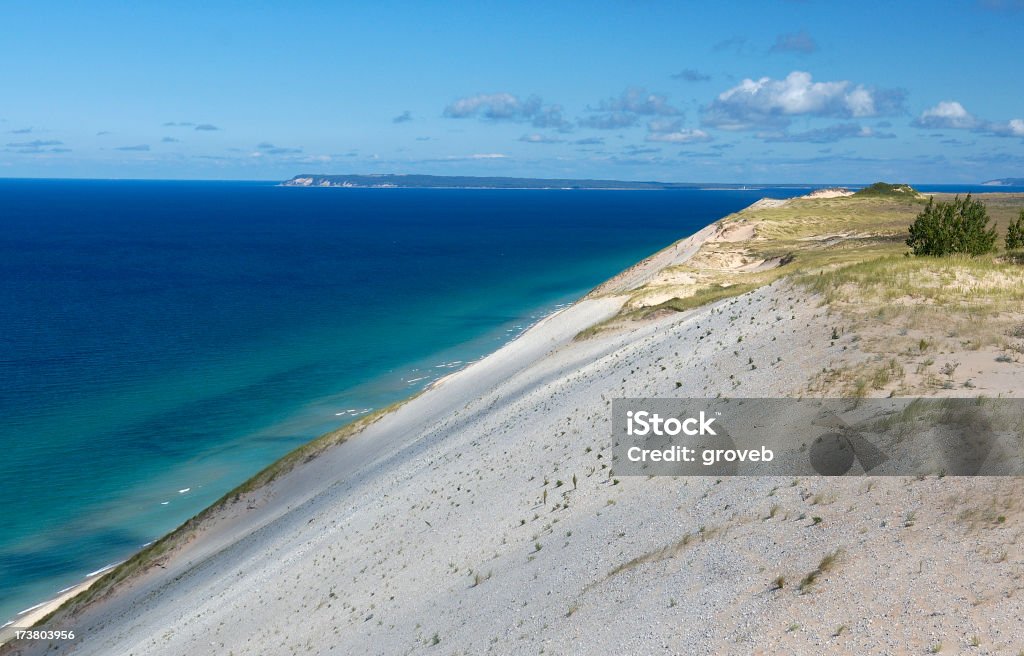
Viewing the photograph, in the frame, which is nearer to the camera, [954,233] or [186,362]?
[954,233]

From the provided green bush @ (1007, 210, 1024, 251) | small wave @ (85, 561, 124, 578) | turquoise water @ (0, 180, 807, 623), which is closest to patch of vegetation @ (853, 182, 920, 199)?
turquoise water @ (0, 180, 807, 623)

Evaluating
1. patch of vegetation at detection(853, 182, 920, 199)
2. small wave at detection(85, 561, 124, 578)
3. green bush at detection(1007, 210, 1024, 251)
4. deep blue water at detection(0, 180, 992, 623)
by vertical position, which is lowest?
small wave at detection(85, 561, 124, 578)

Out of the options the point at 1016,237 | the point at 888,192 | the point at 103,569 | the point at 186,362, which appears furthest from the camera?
the point at 888,192

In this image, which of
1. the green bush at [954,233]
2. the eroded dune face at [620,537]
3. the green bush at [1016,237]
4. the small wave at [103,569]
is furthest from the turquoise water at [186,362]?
the green bush at [1016,237]

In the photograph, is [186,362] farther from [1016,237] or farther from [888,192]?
[888,192]

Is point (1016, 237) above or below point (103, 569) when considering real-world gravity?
above

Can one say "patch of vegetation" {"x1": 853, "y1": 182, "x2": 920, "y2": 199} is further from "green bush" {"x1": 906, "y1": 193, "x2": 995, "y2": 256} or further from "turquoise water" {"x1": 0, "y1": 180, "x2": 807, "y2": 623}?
"green bush" {"x1": 906, "y1": 193, "x2": 995, "y2": 256}

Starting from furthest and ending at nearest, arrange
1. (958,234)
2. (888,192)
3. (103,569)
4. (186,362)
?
1. (888,192)
2. (186,362)
3. (958,234)
4. (103,569)

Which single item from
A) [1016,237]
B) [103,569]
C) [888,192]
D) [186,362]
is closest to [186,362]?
[186,362]
